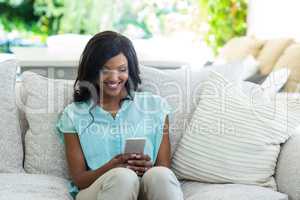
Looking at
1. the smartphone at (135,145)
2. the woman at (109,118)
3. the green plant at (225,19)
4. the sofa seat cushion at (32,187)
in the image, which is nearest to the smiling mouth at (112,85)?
the woman at (109,118)

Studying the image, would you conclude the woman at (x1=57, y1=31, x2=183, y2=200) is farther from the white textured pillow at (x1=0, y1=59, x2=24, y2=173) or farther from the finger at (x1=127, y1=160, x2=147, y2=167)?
the white textured pillow at (x1=0, y1=59, x2=24, y2=173)

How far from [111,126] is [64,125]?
0.17m

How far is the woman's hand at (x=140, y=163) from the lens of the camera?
72.4 inches

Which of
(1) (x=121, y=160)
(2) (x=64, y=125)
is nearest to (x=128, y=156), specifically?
(1) (x=121, y=160)

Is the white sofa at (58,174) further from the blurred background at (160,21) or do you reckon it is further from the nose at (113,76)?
the blurred background at (160,21)

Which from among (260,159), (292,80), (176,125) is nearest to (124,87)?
(176,125)

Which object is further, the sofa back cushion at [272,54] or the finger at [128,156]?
the sofa back cushion at [272,54]

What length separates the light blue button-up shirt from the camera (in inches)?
76.2

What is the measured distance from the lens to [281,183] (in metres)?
1.87

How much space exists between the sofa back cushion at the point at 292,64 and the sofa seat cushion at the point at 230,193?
1.45m

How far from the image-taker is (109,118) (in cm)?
198

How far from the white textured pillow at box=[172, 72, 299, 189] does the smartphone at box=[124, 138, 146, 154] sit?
0.26 metres

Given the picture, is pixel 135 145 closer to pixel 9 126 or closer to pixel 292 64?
pixel 9 126

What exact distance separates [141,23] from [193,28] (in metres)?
0.57
